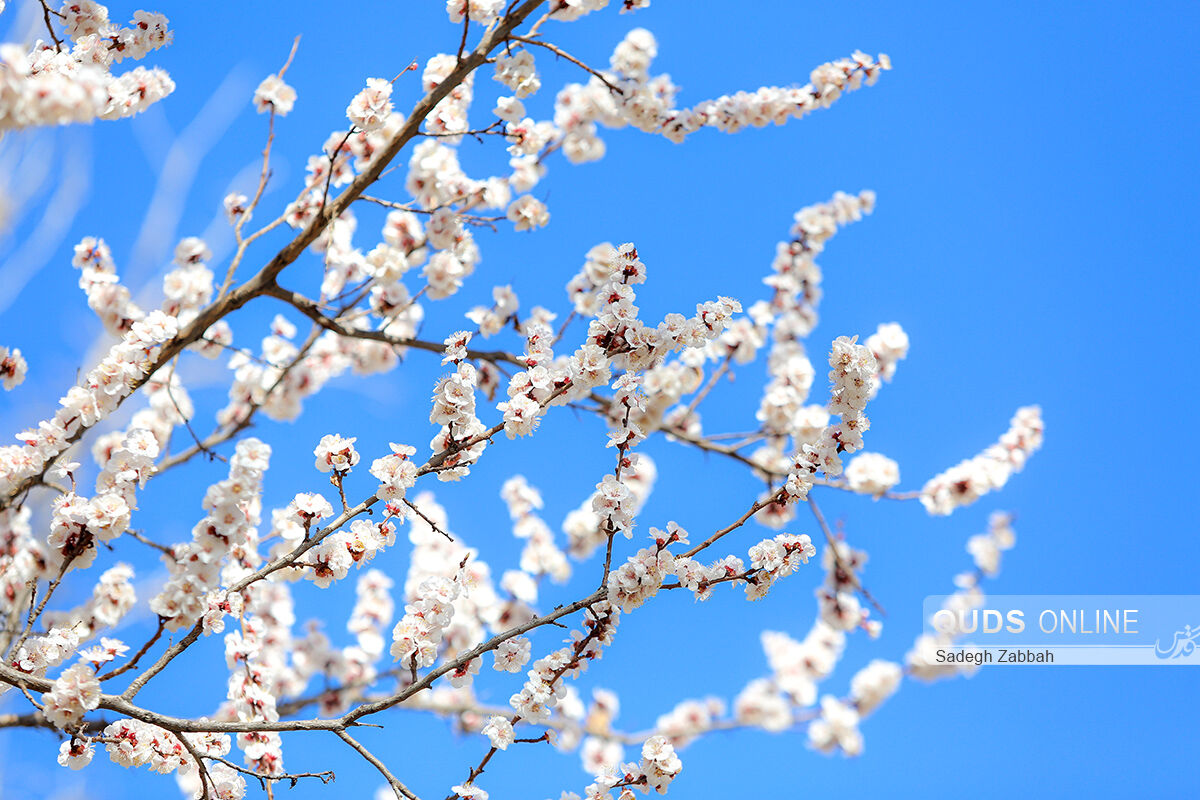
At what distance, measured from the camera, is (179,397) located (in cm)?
466

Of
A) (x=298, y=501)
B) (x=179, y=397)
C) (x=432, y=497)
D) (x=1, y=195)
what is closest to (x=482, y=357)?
(x=298, y=501)

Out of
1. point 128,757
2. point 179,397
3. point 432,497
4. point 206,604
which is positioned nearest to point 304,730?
point 206,604

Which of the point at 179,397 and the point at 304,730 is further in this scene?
the point at 179,397

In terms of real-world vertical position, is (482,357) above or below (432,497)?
below

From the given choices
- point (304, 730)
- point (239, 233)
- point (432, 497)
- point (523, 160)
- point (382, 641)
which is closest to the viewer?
point (304, 730)

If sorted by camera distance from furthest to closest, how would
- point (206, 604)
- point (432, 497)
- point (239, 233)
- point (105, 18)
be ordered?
point (432, 497)
point (239, 233)
point (105, 18)
point (206, 604)

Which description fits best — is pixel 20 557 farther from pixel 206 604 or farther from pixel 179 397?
pixel 206 604

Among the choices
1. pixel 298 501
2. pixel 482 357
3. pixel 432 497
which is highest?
pixel 432 497

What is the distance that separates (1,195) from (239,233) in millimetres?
4294

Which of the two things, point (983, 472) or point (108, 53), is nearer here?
point (108, 53)

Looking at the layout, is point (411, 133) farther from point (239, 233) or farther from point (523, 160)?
point (523, 160)

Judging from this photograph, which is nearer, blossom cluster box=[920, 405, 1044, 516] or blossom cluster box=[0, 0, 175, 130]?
blossom cluster box=[0, 0, 175, 130]

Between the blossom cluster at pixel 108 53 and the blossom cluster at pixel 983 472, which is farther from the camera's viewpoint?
the blossom cluster at pixel 983 472

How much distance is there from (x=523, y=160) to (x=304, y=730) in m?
3.30
